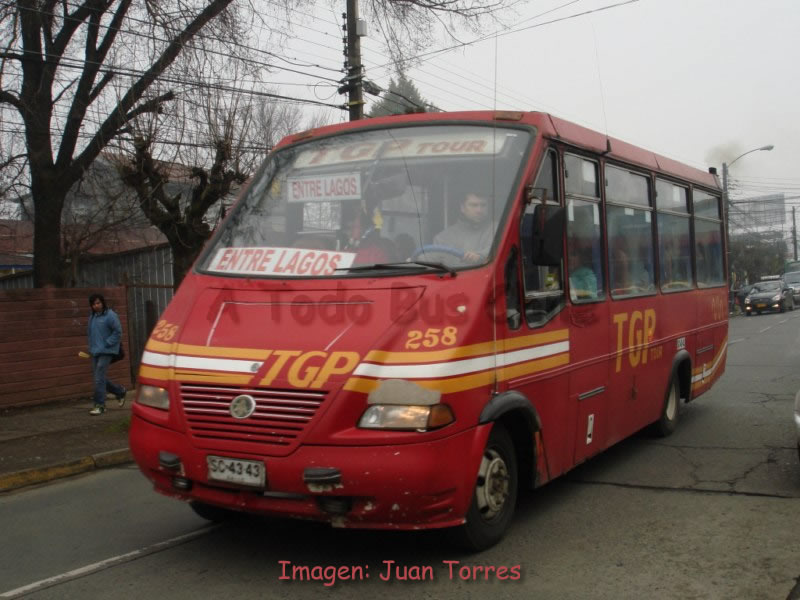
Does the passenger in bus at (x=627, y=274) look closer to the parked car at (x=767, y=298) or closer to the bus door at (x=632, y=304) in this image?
the bus door at (x=632, y=304)

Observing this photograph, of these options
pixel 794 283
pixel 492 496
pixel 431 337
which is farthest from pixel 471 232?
pixel 794 283

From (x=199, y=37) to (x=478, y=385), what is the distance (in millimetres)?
9356

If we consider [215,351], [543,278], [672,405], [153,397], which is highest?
[543,278]

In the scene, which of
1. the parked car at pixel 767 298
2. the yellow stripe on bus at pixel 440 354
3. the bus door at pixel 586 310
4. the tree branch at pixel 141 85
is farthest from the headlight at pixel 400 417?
the parked car at pixel 767 298

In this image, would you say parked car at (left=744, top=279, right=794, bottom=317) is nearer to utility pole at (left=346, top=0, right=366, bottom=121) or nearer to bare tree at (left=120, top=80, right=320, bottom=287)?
utility pole at (left=346, top=0, right=366, bottom=121)

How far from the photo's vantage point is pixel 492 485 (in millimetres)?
4941

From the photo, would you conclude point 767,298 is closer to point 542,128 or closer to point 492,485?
point 542,128

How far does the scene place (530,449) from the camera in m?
5.30

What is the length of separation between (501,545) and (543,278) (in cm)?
173

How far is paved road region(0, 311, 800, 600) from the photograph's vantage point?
176 inches

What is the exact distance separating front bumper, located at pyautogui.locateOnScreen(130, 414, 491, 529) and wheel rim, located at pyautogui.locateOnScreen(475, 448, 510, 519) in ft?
1.01

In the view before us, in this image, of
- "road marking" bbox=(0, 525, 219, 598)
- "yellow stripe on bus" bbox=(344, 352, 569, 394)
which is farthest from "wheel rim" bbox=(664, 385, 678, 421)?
"road marking" bbox=(0, 525, 219, 598)

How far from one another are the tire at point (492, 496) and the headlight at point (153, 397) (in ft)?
6.05

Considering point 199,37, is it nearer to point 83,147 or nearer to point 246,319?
point 83,147
